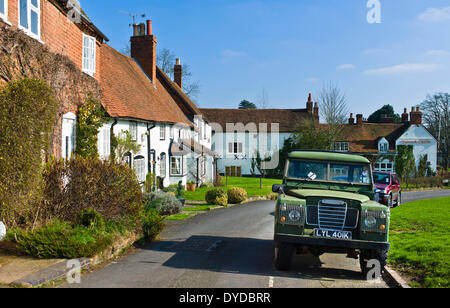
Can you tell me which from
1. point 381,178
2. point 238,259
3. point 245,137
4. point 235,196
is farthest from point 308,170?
point 245,137

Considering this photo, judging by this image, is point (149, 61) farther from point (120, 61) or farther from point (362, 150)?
point (362, 150)

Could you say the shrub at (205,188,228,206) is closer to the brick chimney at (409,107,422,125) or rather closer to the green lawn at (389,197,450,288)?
the green lawn at (389,197,450,288)

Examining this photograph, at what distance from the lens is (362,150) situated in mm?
51625

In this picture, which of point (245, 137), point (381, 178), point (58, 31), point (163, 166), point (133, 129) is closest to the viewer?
point (58, 31)

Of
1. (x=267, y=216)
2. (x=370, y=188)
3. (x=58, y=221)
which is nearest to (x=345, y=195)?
(x=370, y=188)

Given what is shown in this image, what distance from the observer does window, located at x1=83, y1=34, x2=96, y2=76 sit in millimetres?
15984

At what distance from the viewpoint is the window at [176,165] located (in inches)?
1081

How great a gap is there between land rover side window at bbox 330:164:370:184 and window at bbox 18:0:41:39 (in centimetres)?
925

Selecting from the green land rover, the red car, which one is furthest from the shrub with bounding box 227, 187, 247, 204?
the green land rover

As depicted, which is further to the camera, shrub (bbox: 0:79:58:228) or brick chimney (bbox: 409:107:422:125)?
brick chimney (bbox: 409:107:422:125)

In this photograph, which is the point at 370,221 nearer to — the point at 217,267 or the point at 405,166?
the point at 217,267

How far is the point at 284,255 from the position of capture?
26.5 feet

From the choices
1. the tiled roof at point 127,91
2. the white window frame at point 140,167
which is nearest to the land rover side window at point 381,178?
the tiled roof at point 127,91

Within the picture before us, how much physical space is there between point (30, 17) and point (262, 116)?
4356 centimetres
